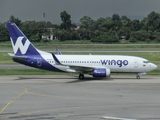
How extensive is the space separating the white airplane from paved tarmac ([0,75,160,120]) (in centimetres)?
156

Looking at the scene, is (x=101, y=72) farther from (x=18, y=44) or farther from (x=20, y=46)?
(x=18, y=44)

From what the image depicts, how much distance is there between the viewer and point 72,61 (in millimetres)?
44188

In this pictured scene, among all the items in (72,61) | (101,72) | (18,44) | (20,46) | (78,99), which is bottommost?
(78,99)

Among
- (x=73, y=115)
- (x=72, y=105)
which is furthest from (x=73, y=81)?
(x=73, y=115)

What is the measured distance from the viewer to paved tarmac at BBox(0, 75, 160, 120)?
2308 centimetres

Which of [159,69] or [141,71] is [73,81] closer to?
[141,71]

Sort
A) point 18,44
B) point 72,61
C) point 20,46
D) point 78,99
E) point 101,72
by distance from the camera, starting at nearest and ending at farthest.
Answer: point 78,99, point 101,72, point 20,46, point 18,44, point 72,61

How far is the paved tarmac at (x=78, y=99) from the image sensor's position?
75.7 ft

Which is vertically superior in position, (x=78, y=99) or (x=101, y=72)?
(x=101, y=72)

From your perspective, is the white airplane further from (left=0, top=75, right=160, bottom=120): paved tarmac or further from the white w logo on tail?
(left=0, top=75, right=160, bottom=120): paved tarmac

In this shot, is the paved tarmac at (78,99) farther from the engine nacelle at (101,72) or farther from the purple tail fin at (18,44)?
the purple tail fin at (18,44)

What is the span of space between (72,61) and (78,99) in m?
15.7

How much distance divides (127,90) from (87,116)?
1179 cm

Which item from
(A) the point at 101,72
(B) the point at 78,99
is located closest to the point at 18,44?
(A) the point at 101,72
